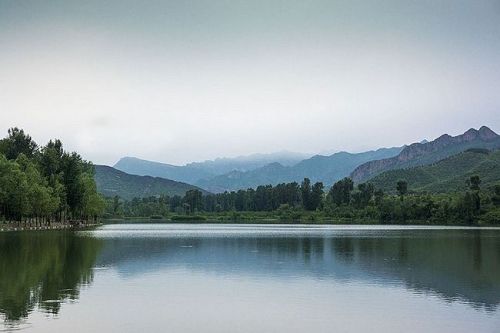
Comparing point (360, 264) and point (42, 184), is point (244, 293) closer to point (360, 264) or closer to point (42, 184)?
point (360, 264)

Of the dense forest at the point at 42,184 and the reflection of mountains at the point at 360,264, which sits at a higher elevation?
the dense forest at the point at 42,184

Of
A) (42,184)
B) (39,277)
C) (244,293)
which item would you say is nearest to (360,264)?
(244,293)

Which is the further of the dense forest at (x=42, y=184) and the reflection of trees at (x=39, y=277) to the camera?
the dense forest at (x=42, y=184)

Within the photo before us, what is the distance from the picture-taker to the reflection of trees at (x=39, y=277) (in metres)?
23.7

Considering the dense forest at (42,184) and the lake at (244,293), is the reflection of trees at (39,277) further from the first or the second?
the dense forest at (42,184)

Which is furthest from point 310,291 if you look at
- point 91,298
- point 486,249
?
point 486,249

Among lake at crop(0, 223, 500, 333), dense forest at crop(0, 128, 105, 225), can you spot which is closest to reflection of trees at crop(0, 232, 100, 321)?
lake at crop(0, 223, 500, 333)

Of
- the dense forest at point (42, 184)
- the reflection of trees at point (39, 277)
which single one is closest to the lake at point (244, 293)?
the reflection of trees at point (39, 277)

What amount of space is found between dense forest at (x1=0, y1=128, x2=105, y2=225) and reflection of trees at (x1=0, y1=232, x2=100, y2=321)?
40.6 meters

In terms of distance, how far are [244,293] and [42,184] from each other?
81.6 metres

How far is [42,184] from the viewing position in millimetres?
102438

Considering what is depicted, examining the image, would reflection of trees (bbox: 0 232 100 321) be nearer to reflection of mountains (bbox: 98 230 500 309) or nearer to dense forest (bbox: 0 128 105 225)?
reflection of mountains (bbox: 98 230 500 309)

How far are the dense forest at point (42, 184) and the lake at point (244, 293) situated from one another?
44226 millimetres

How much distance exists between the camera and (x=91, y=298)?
84.8 feet
